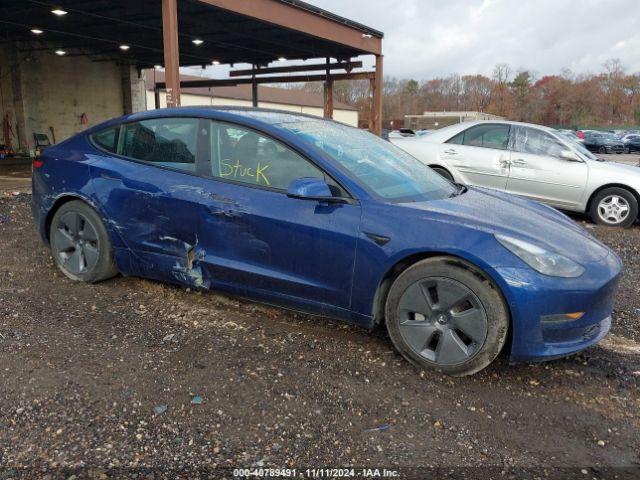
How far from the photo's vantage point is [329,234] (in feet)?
10.3

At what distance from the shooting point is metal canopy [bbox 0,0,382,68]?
1273 centimetres

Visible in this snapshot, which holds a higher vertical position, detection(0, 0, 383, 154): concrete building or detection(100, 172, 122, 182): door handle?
detection(0, 0, 383, 154): concrete building

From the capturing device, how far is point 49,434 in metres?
2.42

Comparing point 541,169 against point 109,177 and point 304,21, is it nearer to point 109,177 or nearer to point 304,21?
point 109,177

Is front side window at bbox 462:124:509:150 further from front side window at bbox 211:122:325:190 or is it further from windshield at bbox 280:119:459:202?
front side window at bbox 211:122:325:190

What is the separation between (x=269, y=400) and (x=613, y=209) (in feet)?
21.7

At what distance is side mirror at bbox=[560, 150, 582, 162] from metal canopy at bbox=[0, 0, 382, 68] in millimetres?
6881

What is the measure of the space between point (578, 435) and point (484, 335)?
639mm

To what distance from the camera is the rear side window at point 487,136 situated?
25.9ft

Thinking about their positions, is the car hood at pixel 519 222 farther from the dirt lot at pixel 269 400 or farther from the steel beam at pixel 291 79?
the steel beam at pixel 291 79

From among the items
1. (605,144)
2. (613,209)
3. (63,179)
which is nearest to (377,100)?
(613,209)

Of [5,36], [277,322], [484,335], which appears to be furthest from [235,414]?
[5,36]

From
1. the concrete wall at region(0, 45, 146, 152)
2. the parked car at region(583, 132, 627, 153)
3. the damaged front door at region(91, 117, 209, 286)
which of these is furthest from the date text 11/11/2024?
the parked car at region(583, 132, 627, 153)

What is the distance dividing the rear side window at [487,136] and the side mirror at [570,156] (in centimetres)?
79
